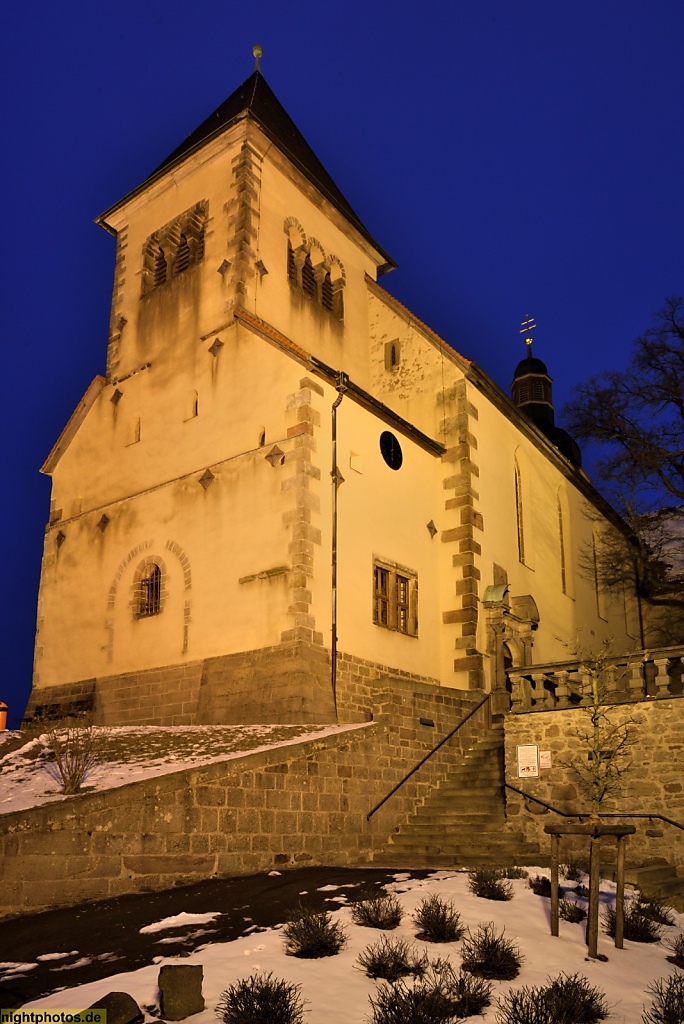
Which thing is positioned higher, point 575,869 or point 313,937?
point 575,869

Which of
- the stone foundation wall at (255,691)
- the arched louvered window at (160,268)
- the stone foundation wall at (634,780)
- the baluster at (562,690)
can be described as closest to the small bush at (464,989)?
the stone foundation wall at (634,780)

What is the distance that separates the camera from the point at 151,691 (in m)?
19.6

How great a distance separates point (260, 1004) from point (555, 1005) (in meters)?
2.17

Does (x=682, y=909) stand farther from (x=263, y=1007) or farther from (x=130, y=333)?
(x=130, y=333)

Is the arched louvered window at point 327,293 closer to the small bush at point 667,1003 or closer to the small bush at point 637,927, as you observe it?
the small bush at point 637,927

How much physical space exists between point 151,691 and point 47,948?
1145 centimetres

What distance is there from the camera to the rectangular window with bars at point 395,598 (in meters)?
19.6

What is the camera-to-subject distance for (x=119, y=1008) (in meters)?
6.23

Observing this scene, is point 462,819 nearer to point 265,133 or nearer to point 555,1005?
point 555,1005

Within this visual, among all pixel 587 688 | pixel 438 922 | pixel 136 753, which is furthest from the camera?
pixel 587 688

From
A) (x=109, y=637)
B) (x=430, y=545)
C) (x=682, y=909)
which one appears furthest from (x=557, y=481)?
(x=682, y=909)

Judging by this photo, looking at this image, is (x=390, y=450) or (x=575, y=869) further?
(x=390, y=450)

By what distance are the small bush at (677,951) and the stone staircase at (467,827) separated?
3316 millimetres

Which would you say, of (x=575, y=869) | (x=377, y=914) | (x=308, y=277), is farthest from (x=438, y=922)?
(x=308, y=277)
